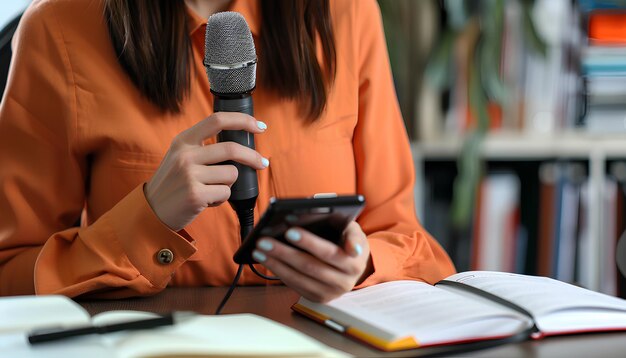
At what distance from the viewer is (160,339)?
0.63 m

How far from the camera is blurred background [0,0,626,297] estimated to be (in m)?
2.25

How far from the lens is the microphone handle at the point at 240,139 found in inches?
35.4

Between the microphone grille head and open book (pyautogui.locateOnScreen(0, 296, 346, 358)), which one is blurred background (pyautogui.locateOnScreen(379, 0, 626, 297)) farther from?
open book (pyautogui.locateOnScreen(0, 296, 346, 358))

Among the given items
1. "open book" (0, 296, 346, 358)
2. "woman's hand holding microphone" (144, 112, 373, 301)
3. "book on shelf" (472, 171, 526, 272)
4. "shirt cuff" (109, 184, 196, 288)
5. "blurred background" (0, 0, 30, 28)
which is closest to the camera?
"open book" (0, 296, 346, 358)

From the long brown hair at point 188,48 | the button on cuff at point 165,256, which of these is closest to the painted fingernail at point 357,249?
the button on cuff at point 165,256

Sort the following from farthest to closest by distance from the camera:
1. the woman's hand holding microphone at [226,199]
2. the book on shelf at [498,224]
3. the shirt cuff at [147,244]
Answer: the book on shelf at [498,224], the shirt cuff at [147,244], the woman's hand holding microphone at [226,199]

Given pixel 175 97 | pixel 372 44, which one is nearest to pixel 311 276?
pixel 175 97

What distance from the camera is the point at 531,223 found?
2.34m

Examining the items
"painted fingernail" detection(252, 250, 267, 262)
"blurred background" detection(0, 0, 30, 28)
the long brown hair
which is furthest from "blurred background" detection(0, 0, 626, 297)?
"painted fingernail" detection(252, 250, 267, 262)

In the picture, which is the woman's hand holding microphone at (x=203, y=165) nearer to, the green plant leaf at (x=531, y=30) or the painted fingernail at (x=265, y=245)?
the painted fingernail at (x=265, y=245)

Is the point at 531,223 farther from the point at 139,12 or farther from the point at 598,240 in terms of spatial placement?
the point at 139,12

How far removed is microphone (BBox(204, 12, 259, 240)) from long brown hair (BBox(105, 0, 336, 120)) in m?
0.24

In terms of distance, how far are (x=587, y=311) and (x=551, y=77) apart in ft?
5.21

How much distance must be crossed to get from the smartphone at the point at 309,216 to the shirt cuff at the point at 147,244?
154mm
